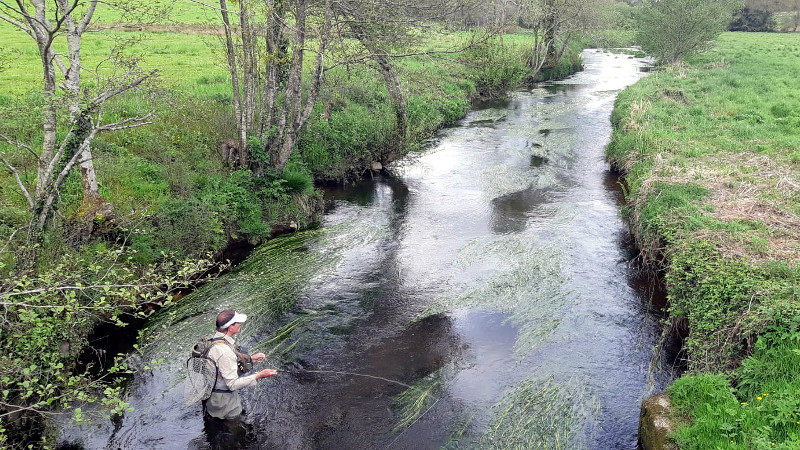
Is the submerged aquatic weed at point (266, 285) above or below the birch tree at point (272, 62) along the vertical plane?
below

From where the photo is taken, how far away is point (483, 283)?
11898 millimetres

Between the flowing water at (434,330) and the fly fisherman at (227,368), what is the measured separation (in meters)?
0.55

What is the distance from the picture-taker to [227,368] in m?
6.98

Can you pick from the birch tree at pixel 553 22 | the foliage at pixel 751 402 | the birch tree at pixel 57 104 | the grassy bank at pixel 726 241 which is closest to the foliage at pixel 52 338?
the birch tree at pixel 57 104

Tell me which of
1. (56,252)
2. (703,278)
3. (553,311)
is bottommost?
(553,311)

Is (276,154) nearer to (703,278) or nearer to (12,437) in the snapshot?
(12,437)

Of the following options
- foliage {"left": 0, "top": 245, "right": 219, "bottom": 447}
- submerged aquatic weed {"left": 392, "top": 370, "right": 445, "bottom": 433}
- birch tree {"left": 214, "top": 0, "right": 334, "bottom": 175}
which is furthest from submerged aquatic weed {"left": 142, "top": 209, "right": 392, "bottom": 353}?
submerged aquatic weed {"left": 392, "top": 370, "right": 445, "bottom": 433}

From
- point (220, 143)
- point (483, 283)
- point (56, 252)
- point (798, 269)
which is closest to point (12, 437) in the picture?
point (56, 252)

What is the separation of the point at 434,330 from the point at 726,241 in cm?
578

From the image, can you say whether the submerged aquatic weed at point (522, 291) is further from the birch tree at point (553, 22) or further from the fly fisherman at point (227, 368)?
the birch tree at point (553, 22)

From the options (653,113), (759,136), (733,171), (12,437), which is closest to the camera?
(12,437)

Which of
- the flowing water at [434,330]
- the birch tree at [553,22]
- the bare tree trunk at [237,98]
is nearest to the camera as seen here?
the flowing water at [434,330]

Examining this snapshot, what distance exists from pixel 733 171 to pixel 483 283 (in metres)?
7.74

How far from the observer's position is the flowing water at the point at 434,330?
775 cm
